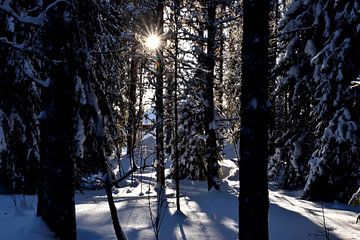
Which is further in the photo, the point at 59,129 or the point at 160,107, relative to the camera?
the point at 160,107

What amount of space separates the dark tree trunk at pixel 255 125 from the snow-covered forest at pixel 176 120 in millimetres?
13

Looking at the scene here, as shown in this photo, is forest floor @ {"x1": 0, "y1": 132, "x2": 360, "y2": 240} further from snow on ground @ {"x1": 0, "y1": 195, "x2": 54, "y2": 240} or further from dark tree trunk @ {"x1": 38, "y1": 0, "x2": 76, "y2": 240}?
dark tree trunk @ {"x1": 38, "y1": 0, "x2": 76, "y2": 240}

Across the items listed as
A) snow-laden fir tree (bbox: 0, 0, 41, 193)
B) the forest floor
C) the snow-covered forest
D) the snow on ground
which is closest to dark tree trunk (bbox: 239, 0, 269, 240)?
the snow-covered forest

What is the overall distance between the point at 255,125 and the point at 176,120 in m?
5.16

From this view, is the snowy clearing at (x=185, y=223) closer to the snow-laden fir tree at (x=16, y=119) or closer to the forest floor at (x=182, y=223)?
the forest floor at (x=182, y=223)

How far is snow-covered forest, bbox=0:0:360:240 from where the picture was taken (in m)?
4.83

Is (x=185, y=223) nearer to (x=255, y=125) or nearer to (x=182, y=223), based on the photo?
(x=182, y=223)

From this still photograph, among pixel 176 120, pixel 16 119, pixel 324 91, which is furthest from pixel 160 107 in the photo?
pixel 324 91

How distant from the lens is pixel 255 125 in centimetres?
468

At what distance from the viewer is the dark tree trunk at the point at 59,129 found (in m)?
4.97

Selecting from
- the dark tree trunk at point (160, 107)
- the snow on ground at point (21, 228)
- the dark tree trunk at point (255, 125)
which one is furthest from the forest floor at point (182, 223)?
the dark tree trunk at point (160, 107)

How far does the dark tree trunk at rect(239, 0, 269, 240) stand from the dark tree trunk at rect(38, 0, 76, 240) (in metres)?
2.30

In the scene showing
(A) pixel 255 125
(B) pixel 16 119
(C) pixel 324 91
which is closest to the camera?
(A) pixel 255 125

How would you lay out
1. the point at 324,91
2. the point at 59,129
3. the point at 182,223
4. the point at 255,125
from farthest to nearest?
1. the point at 324,91
2. the point at 182,223
3. the point at 59,129
4. the point at 255,125
